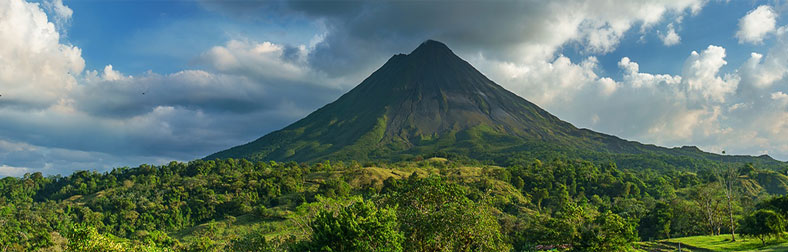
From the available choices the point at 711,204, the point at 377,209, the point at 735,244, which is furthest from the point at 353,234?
the point at 711,204

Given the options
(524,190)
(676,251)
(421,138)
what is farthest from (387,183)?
(421,138)

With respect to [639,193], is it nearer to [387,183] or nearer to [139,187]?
[387,183]

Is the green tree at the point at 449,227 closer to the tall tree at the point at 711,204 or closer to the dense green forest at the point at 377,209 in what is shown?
the dense green forest at the point at 377,209

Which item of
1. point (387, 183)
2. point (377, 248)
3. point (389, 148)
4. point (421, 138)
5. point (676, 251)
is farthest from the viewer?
point (421, 138)

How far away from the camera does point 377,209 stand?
80.3ft

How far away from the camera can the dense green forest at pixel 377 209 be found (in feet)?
76.5

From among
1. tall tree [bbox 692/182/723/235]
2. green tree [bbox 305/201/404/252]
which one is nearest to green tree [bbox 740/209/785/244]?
tall tree [bbox 692/182/723/235]

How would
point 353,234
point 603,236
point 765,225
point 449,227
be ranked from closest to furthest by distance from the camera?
point 353,234 → point 449,227 → point 603,236 → point 765,225

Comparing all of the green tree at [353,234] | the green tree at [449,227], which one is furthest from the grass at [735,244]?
the green tree at [353,234]

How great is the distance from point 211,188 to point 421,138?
106236mm

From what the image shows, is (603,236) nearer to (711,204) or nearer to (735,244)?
(735,244)

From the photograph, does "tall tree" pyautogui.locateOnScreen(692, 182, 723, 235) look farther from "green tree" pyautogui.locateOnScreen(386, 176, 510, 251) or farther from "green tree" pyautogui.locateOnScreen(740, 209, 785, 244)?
"green tree" pyautogui.locateOnScreen(386, 176, 510, 251)

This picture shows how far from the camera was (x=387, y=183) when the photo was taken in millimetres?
85125

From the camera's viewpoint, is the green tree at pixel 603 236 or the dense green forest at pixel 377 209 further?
the green tree at pixel 603 236
